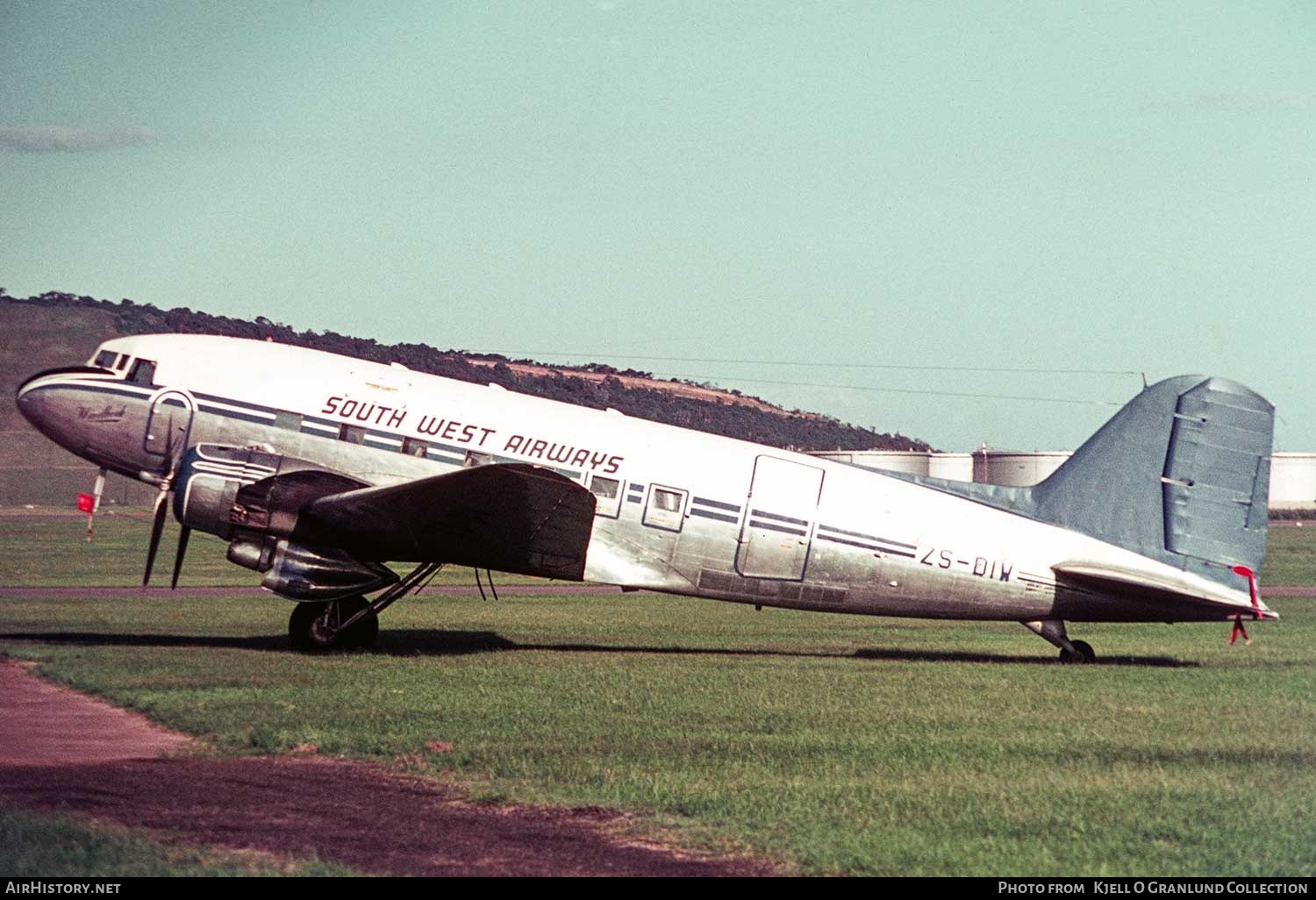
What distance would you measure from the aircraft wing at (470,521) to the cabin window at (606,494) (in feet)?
1.28

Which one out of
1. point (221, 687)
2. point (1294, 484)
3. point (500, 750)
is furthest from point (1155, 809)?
point (1294, 484)

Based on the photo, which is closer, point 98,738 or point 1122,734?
point 98,738

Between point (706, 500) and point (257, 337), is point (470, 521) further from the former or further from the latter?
point (257, 337)

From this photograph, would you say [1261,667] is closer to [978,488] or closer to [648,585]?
[978,488]

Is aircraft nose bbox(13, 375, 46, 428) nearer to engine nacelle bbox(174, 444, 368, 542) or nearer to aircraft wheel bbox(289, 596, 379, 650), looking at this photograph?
engine nacelle bbox(174, 444, 368, 542)

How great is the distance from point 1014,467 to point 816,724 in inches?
3085

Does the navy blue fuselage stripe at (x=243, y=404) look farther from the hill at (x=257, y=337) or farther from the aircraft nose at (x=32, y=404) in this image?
the hill at (x=257, y=337)

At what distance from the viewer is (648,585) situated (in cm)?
2178

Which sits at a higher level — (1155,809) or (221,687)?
(1155,809)

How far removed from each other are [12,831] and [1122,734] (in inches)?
425

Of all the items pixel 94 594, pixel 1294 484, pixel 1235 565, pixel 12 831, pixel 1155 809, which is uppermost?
pixel 1294 484

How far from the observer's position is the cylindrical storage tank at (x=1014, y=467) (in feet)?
289

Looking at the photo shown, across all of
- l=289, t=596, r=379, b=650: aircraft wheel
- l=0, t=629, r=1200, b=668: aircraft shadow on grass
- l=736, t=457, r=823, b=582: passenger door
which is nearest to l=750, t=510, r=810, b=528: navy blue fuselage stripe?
l=736, t=457, r=823, b=582: passenger door

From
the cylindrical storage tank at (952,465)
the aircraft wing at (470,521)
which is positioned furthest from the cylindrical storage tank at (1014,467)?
the aircraft wing at (470,521)
